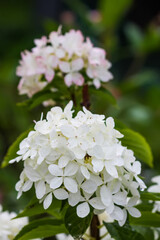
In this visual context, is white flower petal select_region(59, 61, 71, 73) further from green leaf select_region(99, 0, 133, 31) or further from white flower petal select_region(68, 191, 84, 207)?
green leaf select_region(99, 0, 133, 31)

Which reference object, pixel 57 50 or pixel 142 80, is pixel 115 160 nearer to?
pixel 57 50

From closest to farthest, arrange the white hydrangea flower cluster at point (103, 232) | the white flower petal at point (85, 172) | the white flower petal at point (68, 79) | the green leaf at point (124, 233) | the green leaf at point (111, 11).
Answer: the white flower petal at point (85, 172) < the green leaf at point (124, 233) < the white hydrangea flower cluster at point (103, 232) < the white flower petal at point (68, 79) < the green leaf at point (111, 11)

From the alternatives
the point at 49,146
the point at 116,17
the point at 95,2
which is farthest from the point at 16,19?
the point at 49,146

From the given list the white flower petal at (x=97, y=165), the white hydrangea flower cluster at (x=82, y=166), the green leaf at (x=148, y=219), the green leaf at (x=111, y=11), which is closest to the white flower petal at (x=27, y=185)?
the white hydrangea flower cluster at (x=82, y=166)

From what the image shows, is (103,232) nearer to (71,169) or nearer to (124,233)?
(124,233)

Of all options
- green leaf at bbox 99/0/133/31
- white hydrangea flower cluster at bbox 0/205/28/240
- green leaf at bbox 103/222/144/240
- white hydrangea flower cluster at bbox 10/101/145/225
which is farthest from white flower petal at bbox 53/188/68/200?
green leaf at bbox 99/0/133/31

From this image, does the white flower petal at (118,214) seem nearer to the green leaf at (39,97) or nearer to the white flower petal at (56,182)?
the white flower petal at (56,182)
